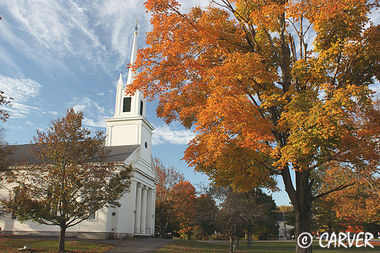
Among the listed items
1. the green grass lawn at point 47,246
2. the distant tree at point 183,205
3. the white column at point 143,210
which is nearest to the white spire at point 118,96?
the white column at point 143,210

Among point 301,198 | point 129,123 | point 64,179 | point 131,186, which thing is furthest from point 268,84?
point 129,123

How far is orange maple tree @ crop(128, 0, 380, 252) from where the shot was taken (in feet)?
28.9

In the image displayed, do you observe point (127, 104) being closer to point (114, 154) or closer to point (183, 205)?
point (114, 154)

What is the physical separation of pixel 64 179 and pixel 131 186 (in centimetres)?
1357

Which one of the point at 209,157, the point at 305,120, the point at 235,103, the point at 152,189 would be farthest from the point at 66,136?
the point at 152,189

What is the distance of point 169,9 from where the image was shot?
10.2 meters

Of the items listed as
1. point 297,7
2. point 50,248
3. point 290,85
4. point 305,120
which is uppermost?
point 297,7

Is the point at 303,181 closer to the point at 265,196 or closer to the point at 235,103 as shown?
the point at 235,103

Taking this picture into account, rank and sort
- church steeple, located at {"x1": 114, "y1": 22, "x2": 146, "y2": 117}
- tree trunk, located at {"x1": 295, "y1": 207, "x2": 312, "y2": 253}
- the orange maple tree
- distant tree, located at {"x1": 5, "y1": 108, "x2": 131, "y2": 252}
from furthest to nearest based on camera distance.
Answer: church steeple, located at {"x1": 114, "y1": 22, "x2": 146, "y2": 117} < distant tree, located at {"x1": 5, "y1": 108, "x2": 131, "y2": 252} < tree trunk, located at {"x1": 295, "y1": 207, "x2": 312, "y2": 253} < the orange maple tree

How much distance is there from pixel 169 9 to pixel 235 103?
13.4 ft

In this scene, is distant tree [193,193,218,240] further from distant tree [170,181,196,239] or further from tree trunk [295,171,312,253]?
distant tree [170,181,196,239]

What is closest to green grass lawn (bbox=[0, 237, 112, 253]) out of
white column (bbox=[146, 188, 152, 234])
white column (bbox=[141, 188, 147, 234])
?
white column (bbox=[141, 188, 147, 234])

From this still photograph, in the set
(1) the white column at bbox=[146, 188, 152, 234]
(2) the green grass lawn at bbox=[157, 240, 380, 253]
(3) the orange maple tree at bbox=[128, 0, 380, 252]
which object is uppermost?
(3) the orange maple tree at bbox=[128, 0, 380, 252]

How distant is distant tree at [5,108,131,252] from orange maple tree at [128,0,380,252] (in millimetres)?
8192
